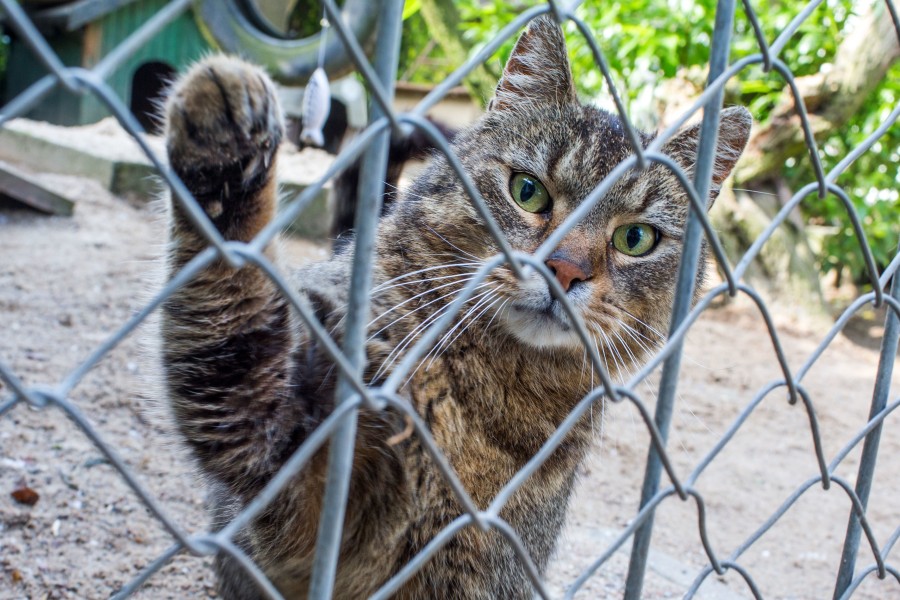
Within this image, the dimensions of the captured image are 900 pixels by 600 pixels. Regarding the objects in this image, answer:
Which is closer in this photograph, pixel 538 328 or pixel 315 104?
pixel 538 328

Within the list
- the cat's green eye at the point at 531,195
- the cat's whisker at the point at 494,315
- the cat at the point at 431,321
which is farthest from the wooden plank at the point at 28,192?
the cat's whisker at the point at 494,315

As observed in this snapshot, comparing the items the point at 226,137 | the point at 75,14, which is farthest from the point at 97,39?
the point at 226,137

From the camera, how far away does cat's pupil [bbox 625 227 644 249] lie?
2178mm

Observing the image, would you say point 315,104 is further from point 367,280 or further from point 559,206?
point 367,280

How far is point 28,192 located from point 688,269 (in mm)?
5121

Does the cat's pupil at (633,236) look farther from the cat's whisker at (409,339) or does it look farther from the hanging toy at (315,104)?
the hanging toy at (315,104)

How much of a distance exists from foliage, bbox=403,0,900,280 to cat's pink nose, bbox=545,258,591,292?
456 cm

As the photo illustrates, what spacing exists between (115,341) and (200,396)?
0.81 metres

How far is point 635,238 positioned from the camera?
2.19 meters

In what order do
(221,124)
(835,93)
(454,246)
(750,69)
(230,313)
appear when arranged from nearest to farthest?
(221,124) → (230,313) → (454,246) → (750,69) → (835,93)

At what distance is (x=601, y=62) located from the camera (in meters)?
1.11

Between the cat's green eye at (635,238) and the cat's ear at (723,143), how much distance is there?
21cm

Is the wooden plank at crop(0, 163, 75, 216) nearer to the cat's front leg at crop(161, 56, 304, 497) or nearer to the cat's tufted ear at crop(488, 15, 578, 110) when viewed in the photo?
the cat's tufted ear at crop(488, 15, 578, 110)

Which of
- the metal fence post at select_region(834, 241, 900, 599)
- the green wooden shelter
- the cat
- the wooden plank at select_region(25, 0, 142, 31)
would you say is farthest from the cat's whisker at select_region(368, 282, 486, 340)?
the wooden plank at select_region(25, 0, 142, 31)
